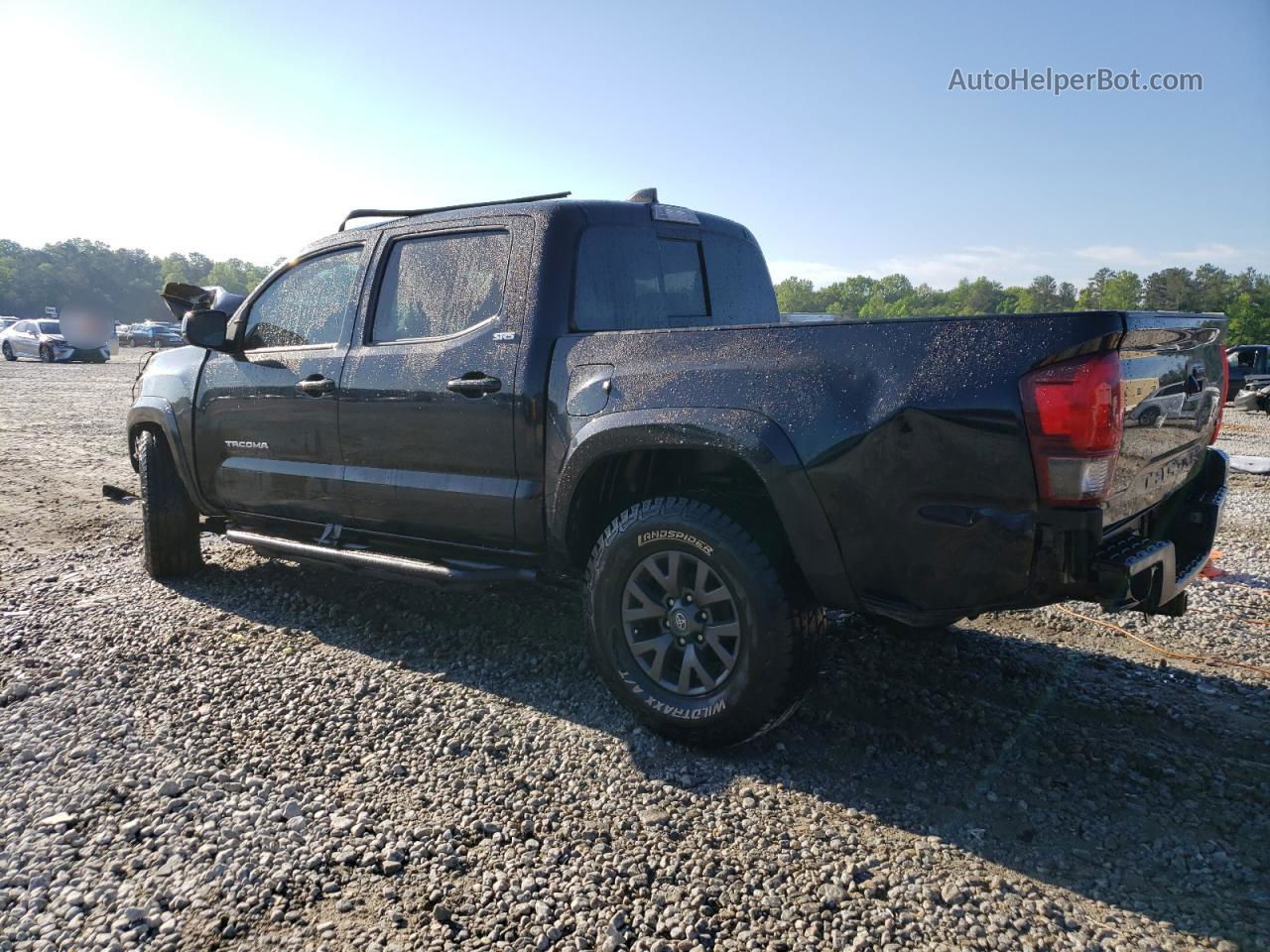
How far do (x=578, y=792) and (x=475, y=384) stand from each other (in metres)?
1.66

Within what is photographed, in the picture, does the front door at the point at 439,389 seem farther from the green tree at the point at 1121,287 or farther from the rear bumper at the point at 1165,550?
the green tree at the point at 1121,287

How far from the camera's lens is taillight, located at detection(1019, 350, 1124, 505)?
252 centimetres

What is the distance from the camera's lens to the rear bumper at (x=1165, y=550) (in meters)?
2.65

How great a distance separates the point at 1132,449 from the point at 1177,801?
1.17 metres

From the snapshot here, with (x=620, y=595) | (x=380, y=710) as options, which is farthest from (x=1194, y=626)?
(x=380, y=710)

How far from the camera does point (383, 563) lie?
4.12 meters

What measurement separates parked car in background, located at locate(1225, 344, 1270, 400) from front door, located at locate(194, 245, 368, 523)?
21.6 meters

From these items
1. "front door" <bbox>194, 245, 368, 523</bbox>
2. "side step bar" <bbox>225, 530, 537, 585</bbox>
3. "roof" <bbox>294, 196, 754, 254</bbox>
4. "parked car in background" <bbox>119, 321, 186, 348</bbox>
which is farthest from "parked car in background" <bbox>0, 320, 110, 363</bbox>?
"roof" <bbox>294, 196, 754, 254</bbox>

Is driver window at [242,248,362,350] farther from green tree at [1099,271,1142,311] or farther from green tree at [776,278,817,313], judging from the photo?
green tree at [1099,271,1142,311]

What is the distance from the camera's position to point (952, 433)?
2.67 meters

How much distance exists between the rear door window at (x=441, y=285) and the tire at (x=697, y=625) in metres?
1.22

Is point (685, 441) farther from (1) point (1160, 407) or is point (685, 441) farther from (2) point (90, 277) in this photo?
(2) point (90, 277)

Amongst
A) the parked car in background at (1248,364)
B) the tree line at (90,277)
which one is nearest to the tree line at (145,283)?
the tree line at (90,277)

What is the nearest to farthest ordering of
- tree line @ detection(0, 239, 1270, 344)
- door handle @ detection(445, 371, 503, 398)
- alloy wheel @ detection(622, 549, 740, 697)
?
alloy wheel @ detection(622, 549, 740, 697), door handle @ detection(445, 371, 503, 398), tree line @ detection(0, 239, 1270, 344)
